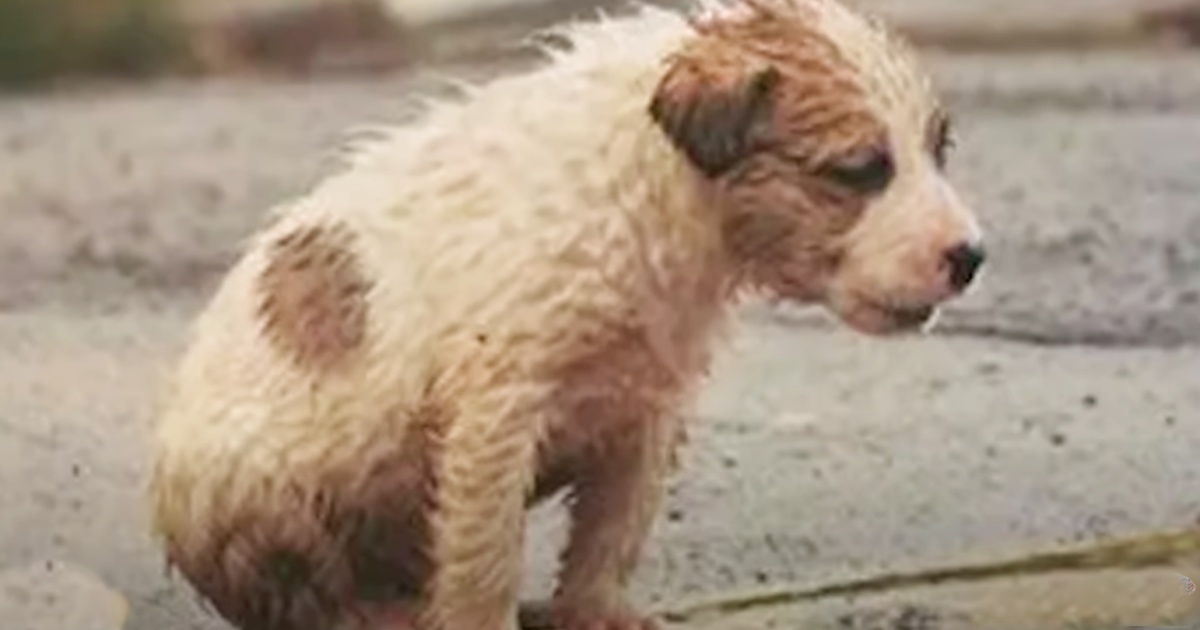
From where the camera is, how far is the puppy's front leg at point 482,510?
139 centimetres

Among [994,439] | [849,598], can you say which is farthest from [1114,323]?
[849,598]

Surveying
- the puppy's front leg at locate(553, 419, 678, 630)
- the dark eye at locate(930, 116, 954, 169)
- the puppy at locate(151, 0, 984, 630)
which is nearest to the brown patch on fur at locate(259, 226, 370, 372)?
the puppy at locate(151, 0, 984, 630)

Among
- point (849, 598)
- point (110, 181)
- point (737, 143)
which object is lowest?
point (849, 598)

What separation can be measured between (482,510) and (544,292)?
0.09 metres

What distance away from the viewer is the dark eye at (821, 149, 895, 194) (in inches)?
54.1

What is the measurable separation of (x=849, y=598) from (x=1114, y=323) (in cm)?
21

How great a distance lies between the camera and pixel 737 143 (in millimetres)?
1369

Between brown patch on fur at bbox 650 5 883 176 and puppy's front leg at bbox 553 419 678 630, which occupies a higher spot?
brown patch on fur at bbox 650 5 883 176

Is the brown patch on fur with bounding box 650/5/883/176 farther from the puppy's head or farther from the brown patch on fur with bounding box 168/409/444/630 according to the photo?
the brown patch on fur with bounding box 168/409/444/630

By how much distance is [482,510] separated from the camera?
4.60 feet

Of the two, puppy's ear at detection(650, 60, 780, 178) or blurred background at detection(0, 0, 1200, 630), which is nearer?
puppy's ear at detection(650, 60, 780, 178)

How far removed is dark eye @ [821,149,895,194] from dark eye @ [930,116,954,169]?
3 centimetres

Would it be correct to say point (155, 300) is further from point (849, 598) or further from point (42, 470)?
point (849, 598)

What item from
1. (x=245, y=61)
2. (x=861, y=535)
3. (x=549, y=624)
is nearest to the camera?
(x=549, y=624)
